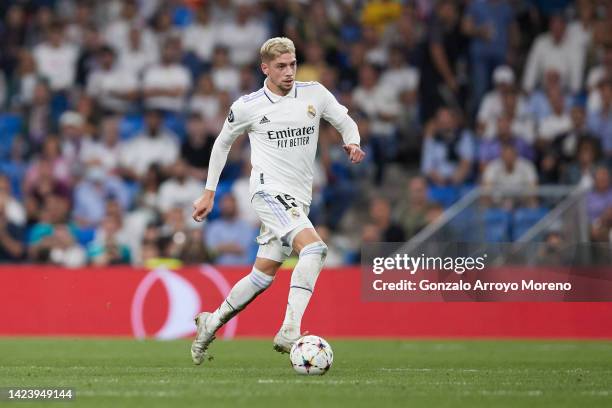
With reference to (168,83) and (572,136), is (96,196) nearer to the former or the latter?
(168,83)

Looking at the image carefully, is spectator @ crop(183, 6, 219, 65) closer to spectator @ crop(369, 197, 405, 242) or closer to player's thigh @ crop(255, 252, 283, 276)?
spectator @ crop(369, 197, 405, 242)

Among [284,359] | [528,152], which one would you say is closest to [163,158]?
[528,152]

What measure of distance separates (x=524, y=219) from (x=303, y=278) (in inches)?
310

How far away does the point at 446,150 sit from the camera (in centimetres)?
2000

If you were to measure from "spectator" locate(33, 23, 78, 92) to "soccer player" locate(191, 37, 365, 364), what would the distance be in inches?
472

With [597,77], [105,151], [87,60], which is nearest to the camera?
[597,77]

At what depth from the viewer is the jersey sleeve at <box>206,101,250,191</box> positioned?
10.8 meters

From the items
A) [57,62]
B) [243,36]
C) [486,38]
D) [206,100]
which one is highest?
[243,36]

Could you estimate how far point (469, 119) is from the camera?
20.9 metres

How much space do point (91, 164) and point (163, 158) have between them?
3.77 feet

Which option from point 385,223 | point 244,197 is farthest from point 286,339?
point 244,197

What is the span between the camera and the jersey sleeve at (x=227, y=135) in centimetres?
1081

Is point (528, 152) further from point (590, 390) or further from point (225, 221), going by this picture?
point (590, 390)

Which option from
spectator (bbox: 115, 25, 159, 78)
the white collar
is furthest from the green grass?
spectator (bbox: 115, 25, 159, 78)
